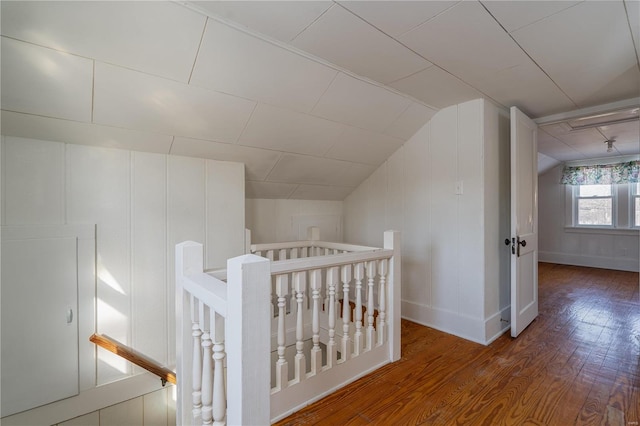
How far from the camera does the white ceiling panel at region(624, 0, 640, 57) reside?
1.39 m

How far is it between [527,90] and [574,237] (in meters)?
5.13

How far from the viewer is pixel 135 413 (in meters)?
1.98

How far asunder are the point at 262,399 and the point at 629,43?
8.83 ft

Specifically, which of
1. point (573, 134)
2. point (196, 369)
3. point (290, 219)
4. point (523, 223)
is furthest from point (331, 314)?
point (573, 134)

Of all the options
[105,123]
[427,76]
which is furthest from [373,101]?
[105,123]

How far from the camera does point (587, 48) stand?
69.7 inches

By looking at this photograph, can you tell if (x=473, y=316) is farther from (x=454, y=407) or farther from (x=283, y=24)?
(x=283, y=24)

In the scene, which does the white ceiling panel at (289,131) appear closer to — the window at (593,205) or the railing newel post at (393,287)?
the railing newel post at (393,287)

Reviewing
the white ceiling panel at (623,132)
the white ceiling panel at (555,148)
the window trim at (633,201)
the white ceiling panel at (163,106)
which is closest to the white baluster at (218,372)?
the white ceiling panel at (163,106)

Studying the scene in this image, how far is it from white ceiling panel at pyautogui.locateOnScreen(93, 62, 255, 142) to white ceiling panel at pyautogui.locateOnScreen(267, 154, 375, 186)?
26.2 inches

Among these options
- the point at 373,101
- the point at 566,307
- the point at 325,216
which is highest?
the point at 373,101

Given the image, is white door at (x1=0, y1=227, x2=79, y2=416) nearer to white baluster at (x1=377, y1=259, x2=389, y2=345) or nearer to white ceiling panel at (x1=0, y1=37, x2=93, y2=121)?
white ceiling panel at (x1=0, y1=37, x2=93, y2=121)

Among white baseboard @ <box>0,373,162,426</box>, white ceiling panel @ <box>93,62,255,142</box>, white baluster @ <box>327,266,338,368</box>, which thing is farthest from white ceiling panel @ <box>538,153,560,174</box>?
white baseboard @ <box>0,373,162,426</box>

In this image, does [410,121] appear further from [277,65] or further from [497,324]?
[497,324]
